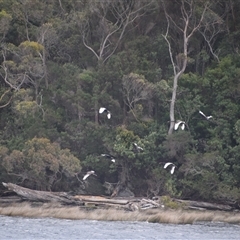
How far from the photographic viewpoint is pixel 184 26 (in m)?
52.4

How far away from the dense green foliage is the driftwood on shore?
2.23ft

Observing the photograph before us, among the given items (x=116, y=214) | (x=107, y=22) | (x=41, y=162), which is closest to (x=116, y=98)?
(x=107, y=22)

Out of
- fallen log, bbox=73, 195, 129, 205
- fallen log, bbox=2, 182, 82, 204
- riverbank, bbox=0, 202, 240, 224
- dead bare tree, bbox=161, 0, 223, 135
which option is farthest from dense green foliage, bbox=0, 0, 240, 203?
riverbank, bbox=0, 202, 240, 224

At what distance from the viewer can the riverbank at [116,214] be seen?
41.0 metres

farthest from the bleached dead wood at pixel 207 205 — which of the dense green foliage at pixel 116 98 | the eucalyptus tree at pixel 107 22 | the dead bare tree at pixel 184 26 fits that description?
the eucalyptus tree at pixel 107 22

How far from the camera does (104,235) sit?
3484 cm

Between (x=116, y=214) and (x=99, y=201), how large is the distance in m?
4.10

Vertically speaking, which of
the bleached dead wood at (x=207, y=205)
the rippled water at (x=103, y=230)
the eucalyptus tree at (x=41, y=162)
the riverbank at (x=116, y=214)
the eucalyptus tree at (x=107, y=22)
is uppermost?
the eucalyptus tree at (x=107, y=22)

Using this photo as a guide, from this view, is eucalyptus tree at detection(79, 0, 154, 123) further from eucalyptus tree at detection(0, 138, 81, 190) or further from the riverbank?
the riverbank

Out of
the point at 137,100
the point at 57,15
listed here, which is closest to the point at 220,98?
the point at 137,100

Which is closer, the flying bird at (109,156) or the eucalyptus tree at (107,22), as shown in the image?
the flying bird at (109,156)

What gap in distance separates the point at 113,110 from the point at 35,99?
4.63 m

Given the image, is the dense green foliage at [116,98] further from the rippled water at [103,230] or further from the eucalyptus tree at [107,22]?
the rippled water at [103,230]

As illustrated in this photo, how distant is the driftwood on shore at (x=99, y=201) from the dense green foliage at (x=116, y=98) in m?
0.68
